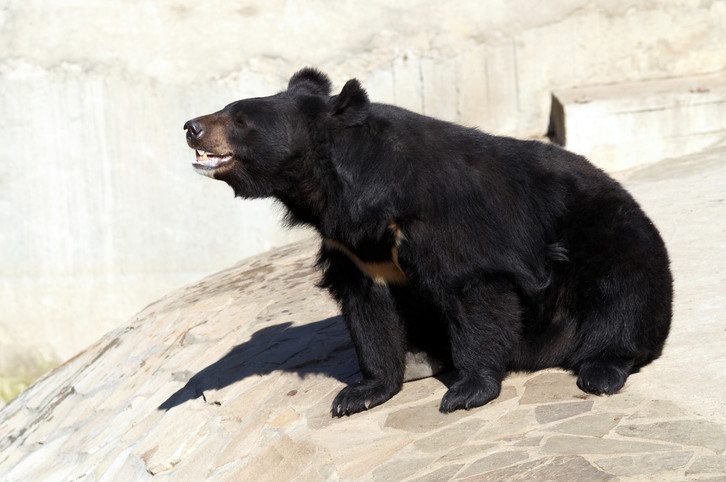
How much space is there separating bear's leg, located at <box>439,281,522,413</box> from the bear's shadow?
2.69ft

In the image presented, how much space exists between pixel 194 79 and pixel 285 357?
467 centimetres

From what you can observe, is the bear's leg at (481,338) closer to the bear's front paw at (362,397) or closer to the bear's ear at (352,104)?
the bear's front paw at (362,397)

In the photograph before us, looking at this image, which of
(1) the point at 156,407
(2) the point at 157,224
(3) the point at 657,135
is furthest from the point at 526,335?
(2) the point at 157,224

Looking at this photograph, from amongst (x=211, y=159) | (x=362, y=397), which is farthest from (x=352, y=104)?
(x=362, y=397)

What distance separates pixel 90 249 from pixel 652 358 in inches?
253

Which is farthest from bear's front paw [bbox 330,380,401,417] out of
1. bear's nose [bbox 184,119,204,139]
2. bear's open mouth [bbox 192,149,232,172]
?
bear's nose [bbox 184,119,204,139]

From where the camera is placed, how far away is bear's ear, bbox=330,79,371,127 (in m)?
3.88

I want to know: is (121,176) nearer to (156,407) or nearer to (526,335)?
(156,407)

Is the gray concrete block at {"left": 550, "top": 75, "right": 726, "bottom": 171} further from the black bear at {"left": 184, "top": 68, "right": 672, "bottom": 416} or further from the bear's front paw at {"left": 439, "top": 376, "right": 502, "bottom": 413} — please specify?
the bear's front paw at {"left": 439, "top": 376, "right": 502, "bottom": 413}

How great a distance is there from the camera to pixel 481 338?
381cm

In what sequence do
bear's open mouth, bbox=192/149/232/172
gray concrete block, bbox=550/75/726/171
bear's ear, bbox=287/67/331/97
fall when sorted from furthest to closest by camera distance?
gray concrete block, bbox=550/75/726/171, bear's ear, bbox=287/67/331/97, bear's open mouth, bbox=192/149/232/172

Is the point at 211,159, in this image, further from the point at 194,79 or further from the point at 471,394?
the point at 194,79

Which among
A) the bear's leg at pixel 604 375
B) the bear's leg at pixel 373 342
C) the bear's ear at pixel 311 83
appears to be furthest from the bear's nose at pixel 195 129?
the bear's leg at pixel 604 375

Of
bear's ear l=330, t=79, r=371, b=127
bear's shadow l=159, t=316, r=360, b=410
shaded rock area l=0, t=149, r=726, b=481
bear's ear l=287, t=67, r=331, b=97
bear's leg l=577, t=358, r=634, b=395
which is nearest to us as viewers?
shaded rock area l=0, t=149, r=726, b=481
